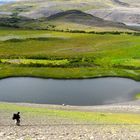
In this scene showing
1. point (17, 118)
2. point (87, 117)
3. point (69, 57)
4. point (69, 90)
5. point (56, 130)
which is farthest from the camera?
point (69, 57)

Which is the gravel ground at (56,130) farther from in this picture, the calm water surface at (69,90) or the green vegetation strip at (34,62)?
the green vegetation strip at (34,62)

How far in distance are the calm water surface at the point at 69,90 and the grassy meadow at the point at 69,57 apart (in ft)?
20.0

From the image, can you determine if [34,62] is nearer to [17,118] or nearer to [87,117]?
[87,117]

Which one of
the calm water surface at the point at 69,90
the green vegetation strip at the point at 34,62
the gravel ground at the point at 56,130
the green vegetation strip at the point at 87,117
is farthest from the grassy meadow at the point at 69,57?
the gravel ground at the point at 56,130

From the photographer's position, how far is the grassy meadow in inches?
4545

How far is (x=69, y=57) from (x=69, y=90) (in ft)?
182

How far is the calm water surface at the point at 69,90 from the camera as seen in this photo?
83688mm

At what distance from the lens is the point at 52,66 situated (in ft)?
412

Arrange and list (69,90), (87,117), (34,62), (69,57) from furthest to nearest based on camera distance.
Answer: (69,57) < (34,62) < (69,90) < (87,117)

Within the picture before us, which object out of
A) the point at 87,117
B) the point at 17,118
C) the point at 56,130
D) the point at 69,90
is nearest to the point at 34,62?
the point at 69,90

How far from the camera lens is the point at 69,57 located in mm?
148250

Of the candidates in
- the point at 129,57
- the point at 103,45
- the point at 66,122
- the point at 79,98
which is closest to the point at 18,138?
the point at 66,122

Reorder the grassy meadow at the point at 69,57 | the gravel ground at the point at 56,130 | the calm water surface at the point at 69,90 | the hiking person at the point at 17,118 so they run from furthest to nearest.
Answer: the grassy meadow at the point at 69,57 < the calm water surface at the point at 69,90 < the hiking person at the point at 17,118 < the gravel ground at the point at 56,130

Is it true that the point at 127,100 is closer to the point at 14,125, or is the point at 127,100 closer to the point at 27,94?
the point at 27,94
